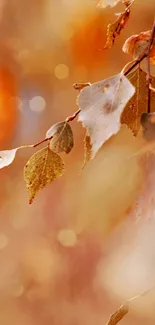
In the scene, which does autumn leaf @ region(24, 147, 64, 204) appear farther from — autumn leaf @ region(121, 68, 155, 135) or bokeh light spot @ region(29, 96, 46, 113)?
bokeh light spot @ region(29, 96, 46, 113)

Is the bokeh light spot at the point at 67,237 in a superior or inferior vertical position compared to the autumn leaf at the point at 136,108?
inferior

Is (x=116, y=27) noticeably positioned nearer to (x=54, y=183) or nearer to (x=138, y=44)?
(x=138, y=44)

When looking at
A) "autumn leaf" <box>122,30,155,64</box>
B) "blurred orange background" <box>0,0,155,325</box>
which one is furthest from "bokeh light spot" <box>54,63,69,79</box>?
"autumn leaf" <box>122,30,155,64</box>

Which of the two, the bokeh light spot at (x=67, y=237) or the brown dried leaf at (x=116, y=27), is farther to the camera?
the bokeh light spot at (x=67, y=237)

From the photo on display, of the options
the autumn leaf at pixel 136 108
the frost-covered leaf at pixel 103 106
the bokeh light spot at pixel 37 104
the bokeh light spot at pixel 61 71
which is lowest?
the autumn leaf at pixel 136 108

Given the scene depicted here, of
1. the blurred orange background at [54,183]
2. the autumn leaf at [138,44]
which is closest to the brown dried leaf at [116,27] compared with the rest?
the autumn leaf at [138,44]

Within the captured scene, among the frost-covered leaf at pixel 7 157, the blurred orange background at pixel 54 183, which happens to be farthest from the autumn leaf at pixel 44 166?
the blurred orange background at pixel 54 183

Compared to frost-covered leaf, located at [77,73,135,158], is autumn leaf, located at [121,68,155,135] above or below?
below

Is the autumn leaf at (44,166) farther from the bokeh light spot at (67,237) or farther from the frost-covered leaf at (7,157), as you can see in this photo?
the bokeh light spot at (67,237)
